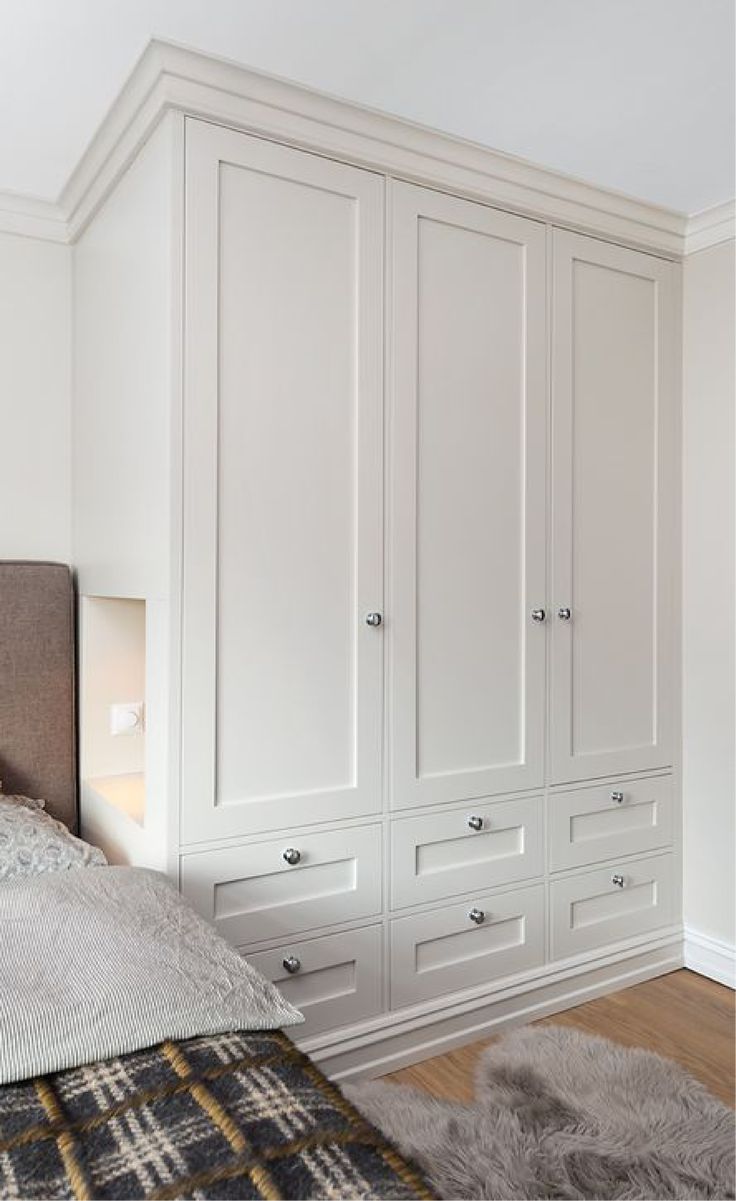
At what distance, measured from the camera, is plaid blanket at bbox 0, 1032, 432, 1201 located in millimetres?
921

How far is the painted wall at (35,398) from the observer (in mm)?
2557

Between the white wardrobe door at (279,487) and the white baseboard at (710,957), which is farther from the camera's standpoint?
the white baseboard at (710,957)

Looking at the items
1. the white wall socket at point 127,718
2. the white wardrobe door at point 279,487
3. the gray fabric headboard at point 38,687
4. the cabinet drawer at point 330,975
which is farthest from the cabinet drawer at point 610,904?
the gray fabric headboard at point 38,687

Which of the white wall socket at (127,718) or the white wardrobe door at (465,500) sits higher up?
the white wardrobe door at (465,500)

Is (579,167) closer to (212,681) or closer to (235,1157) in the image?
(212,681)

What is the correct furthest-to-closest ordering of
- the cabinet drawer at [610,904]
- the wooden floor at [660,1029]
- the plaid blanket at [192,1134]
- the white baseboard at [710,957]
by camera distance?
the white baseboard at [710,957] < the cabinet drawer at [610,904] < the wooden floor at [660,1029] < the plaid blanket at [192,1134]

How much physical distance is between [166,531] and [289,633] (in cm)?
39

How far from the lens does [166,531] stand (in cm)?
193

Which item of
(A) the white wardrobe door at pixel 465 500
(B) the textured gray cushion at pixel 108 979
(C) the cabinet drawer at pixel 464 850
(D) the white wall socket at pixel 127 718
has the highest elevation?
(A) the white wardrobe door at pixel 465 500

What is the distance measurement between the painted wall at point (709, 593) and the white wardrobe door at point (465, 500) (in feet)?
2.10

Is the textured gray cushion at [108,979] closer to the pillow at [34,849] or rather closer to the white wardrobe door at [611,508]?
the pillow at [34,849]

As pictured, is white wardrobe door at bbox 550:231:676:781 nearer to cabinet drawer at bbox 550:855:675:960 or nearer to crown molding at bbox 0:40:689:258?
crown molding at bbox 0:40:689:258

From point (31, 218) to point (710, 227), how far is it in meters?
A: 2.10

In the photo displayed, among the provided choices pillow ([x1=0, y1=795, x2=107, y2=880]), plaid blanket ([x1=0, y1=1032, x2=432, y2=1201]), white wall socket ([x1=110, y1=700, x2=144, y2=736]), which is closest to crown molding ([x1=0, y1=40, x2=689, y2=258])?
white wall socket ([x1=110, y1=700, x2=144, y2=736])
